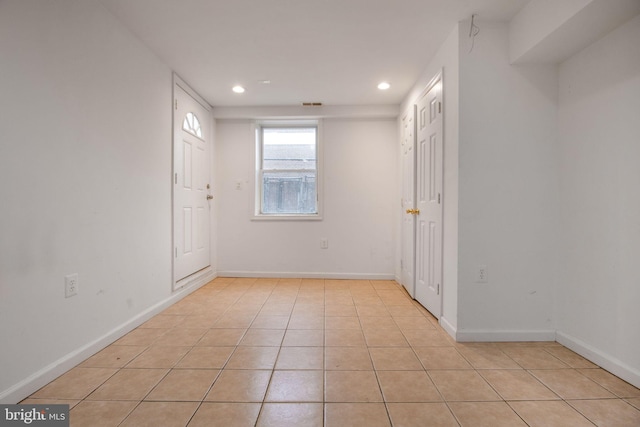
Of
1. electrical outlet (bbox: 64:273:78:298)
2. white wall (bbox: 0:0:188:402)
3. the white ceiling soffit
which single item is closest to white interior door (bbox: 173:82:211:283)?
white wall (bbox: 0:0:188:402)

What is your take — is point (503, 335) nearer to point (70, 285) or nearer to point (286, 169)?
point (70, 285)

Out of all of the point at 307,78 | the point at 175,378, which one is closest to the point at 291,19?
the point at 307,78

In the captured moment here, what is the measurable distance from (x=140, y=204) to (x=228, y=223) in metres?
1.70

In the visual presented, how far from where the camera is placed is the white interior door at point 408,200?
124 inches

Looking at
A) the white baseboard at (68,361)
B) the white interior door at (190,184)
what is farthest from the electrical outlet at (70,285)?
the white interior door at (190,184)

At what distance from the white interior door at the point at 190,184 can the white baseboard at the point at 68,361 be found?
599mm

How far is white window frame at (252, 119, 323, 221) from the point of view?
401cm

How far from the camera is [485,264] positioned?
6.94 ft

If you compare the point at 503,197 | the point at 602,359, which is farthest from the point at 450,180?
the point at 602,359

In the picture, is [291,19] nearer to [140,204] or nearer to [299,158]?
[140,204]

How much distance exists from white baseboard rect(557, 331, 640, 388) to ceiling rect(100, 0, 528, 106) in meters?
2.21

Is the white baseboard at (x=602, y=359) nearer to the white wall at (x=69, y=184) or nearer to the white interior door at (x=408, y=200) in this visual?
the white interior door at (x=408, y=200)

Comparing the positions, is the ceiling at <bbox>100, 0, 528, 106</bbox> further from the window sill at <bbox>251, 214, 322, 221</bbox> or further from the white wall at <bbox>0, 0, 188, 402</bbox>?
the window sill at <bbox>251, 214, 322, 221</bbox>

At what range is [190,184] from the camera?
3.33m
